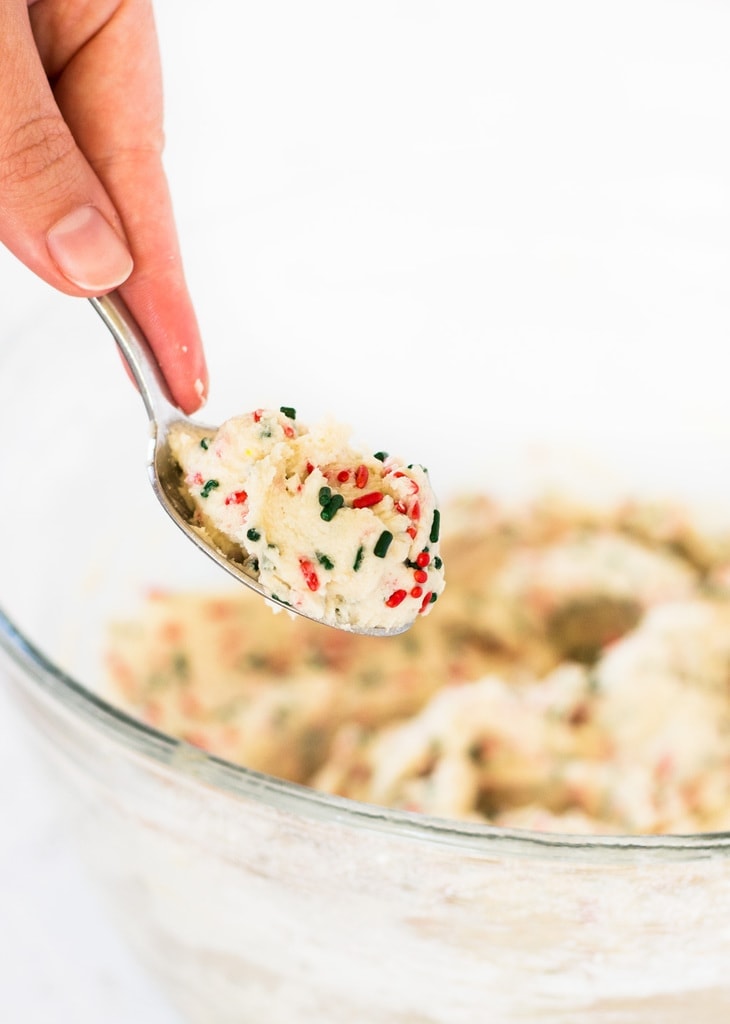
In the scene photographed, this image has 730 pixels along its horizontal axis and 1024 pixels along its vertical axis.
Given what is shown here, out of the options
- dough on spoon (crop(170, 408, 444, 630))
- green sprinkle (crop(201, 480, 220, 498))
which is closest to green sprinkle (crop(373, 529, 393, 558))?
dough on spoon (crop(170, 408, 444, 630))

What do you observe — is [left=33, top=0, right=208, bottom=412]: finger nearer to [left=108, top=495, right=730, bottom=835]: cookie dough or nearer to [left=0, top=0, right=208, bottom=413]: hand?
[left=0, top=0, right=208, bottom=413]: hand

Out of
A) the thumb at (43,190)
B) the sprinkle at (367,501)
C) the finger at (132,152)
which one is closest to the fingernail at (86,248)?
the thumb at (43,190)

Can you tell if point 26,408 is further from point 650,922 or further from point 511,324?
point 650,922

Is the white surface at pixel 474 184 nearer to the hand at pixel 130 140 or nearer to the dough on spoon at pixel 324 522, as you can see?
the hand at pixel 130 140

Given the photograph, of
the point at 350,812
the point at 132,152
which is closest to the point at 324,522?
the point at 350,812

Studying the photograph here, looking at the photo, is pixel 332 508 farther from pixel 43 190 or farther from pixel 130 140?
pixel 130 140

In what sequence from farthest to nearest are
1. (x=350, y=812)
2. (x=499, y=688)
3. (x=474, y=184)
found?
(x=474, y=184), (x=499, y=688), (x=350, y=812)
